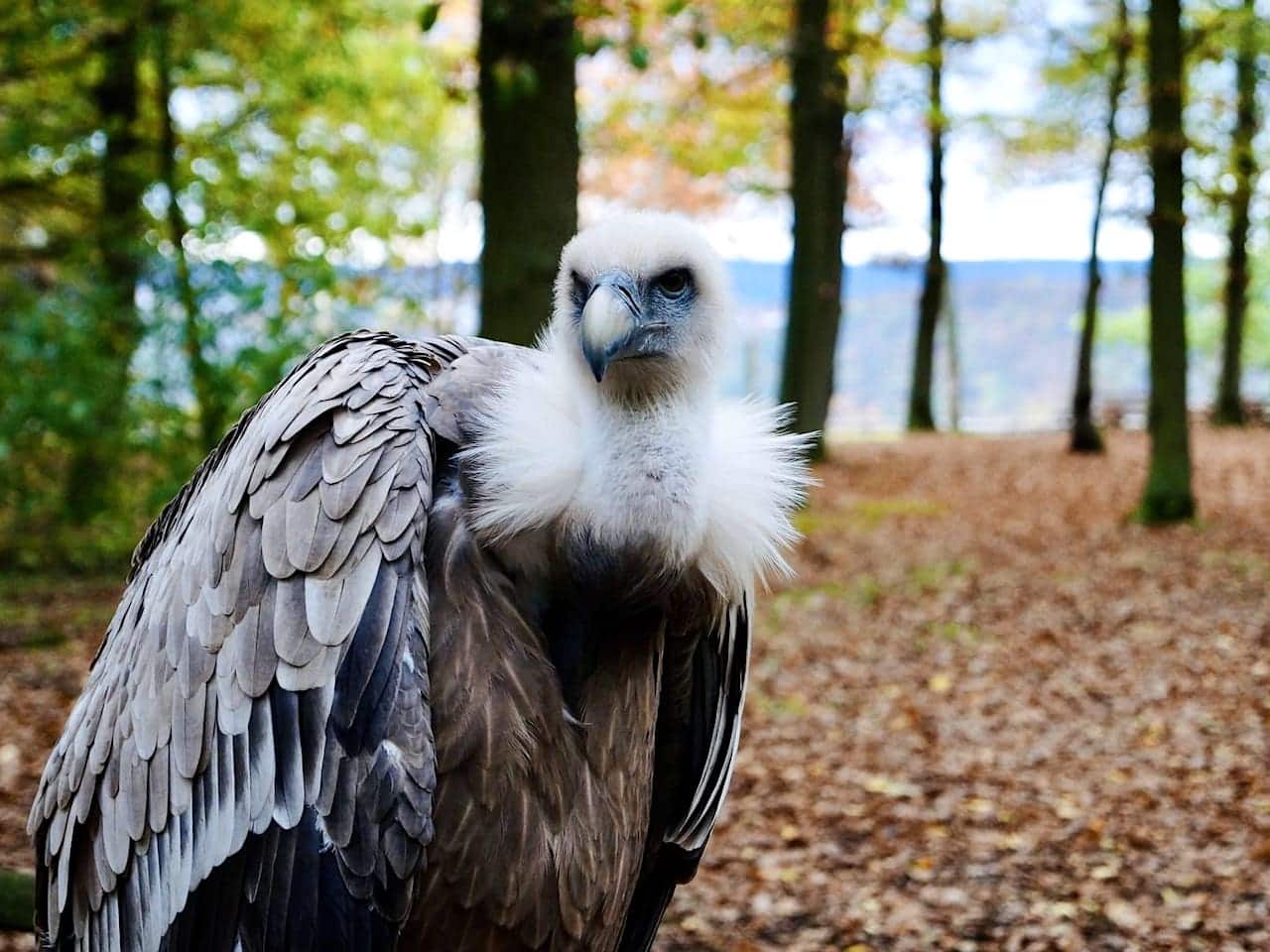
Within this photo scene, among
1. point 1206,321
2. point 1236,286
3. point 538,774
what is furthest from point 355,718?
point 1206,321

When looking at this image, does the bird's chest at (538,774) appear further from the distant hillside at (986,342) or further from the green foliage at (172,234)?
the distant hillside at (986,342)

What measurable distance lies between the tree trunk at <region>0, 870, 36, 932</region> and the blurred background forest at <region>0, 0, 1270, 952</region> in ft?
0.07

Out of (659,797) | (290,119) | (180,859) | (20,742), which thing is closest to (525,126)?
(659,797)

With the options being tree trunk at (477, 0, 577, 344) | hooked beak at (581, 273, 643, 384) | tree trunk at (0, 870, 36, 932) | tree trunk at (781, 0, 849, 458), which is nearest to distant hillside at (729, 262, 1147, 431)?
tree trunk at (781, 0, 849, 458)

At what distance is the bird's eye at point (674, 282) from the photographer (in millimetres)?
2537

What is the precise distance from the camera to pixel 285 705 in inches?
90.0

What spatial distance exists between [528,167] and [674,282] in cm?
270

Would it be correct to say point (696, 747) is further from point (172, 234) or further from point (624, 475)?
point (172, 234)

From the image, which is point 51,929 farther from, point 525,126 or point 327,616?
point 525,126

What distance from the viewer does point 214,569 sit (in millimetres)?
2475

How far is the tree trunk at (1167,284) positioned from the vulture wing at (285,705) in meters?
11.4

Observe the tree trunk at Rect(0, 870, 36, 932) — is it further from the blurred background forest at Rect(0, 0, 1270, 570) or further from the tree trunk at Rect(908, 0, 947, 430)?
the tree trunk at Rect(908, 0, 947, 430)

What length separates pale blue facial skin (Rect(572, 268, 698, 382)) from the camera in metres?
2.38

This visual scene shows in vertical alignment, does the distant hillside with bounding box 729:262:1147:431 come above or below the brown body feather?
above
